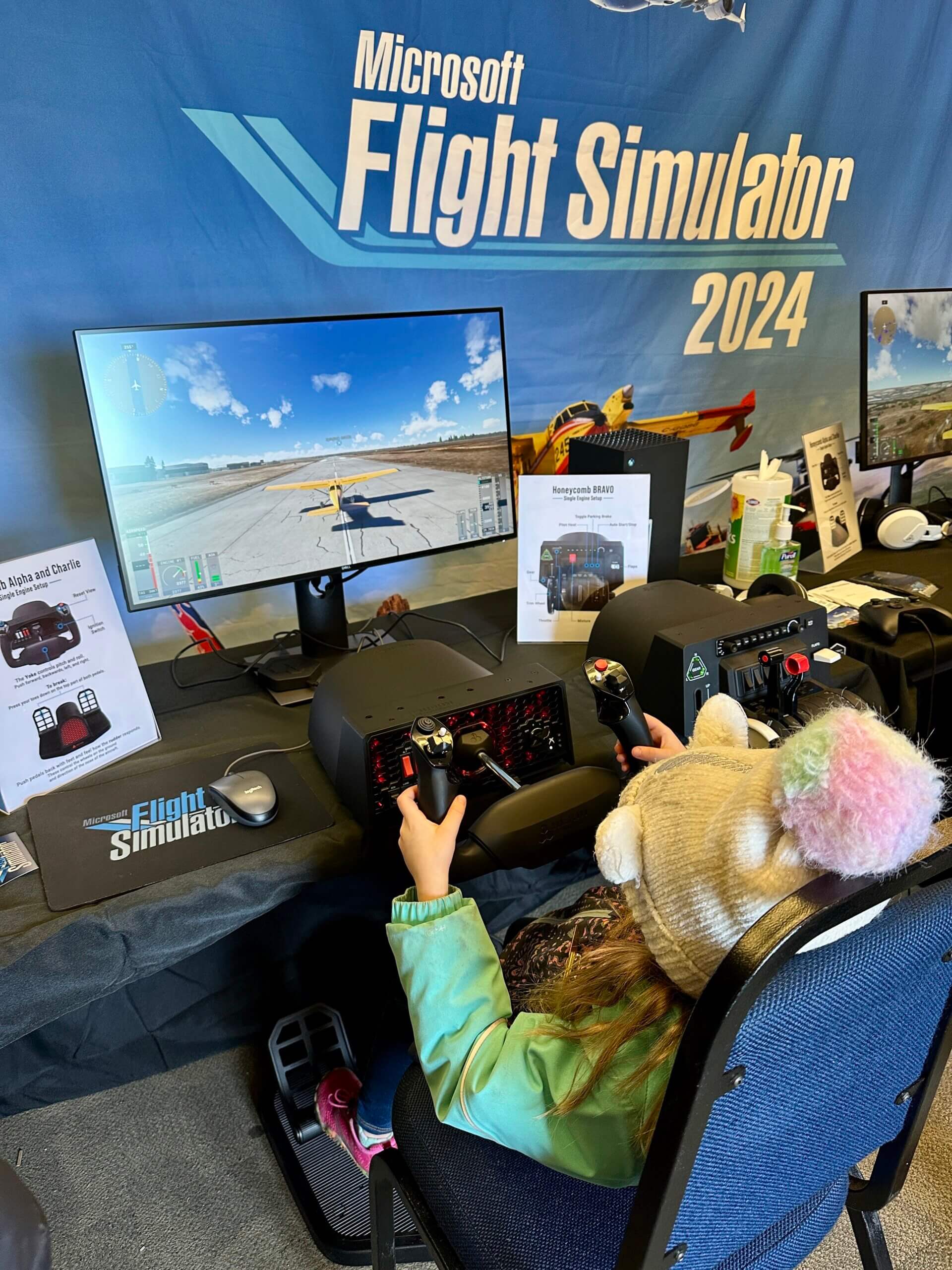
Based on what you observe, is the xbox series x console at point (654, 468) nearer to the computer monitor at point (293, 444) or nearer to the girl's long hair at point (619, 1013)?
the computer monitor at point (293, 444)

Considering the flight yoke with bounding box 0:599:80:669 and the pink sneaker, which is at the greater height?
the flight yoke with bounding box 0:599:80:669

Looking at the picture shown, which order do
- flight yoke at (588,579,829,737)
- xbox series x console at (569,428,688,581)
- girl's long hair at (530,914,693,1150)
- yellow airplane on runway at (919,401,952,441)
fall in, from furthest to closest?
yellow airplane on runway at (919,401,952,441) → xbox series x console at (569,428,688,581) → flight yoke at (588,579,829,737) → girl's long hair at (530,914,693,1150)

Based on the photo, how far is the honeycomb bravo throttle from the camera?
0.91 m

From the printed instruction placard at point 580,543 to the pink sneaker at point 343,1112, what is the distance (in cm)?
79

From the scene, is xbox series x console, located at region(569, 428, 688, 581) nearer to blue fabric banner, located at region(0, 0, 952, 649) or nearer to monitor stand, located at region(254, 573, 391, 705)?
blue fabric banner, located at region(0, 0, 952, 649)

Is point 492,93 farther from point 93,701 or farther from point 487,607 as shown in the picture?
point 93,701

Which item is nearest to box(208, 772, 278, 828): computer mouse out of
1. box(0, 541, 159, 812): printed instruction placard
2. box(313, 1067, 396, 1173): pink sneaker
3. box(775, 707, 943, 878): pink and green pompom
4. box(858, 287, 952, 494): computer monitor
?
box(0, 541, 159, 812): printed instruction placard

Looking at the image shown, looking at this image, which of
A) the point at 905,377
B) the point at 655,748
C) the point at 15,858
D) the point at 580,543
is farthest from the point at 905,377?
the point at 15,858

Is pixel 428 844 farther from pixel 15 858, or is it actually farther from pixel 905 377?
pixel 905 377

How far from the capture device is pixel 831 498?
1.72m

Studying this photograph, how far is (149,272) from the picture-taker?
4.37ft

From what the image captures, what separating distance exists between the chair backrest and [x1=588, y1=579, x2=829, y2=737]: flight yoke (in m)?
0.47

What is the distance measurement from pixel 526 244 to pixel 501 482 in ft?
1.77

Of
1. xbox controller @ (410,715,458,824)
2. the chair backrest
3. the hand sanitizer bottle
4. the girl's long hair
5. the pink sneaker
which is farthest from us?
the hand sanitizer bottle
